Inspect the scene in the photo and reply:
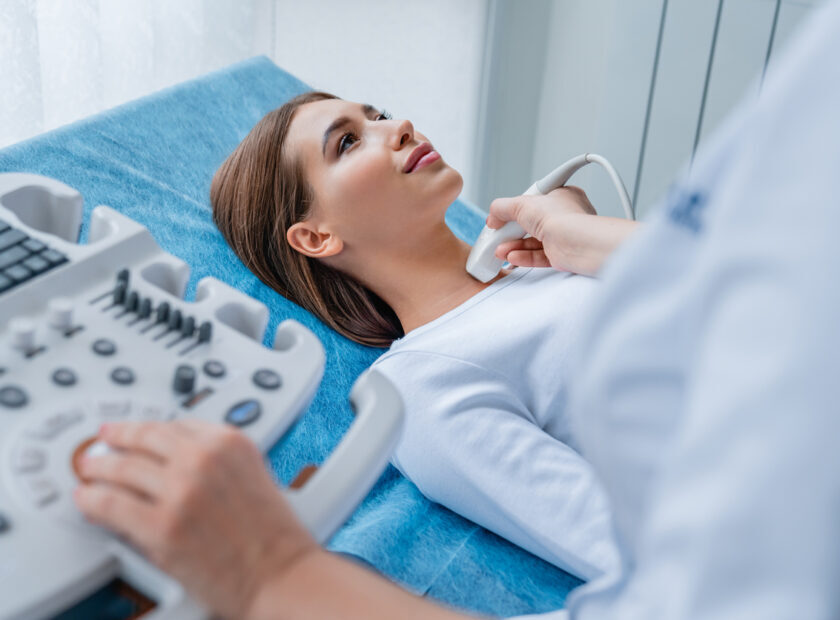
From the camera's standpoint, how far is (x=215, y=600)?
1.66 ft

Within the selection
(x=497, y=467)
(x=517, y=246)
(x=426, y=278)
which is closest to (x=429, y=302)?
(x=426, y=278)

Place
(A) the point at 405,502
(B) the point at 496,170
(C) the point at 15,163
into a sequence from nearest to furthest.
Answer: (A) the point at 405,502 < (C) the point at 15,163 < (B) the point at 496,170

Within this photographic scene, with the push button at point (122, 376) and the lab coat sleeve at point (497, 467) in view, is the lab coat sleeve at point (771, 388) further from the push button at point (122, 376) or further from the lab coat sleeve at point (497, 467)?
the lab coat sleeve at point (497, 467)

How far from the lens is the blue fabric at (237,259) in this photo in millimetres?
1028

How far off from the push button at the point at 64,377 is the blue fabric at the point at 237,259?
488 millimetres

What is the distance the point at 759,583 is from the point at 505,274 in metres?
1.06

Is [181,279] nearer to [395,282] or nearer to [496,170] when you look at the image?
[395,282]

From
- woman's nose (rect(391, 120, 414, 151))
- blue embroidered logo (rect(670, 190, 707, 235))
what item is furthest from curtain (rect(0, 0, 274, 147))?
blue embroidered logo (rect(670, 190, 707, 235))

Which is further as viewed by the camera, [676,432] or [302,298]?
[302,298]

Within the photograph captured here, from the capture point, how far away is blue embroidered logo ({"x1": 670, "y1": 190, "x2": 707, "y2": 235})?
1.33 ft

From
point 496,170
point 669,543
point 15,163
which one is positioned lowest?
point 496,170

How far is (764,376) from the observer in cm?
35

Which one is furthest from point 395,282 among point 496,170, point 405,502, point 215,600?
point 496,170

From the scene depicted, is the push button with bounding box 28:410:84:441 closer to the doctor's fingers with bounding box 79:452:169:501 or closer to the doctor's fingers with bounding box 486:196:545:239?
the doctor's fingers with bounding box 79:452:169:501
